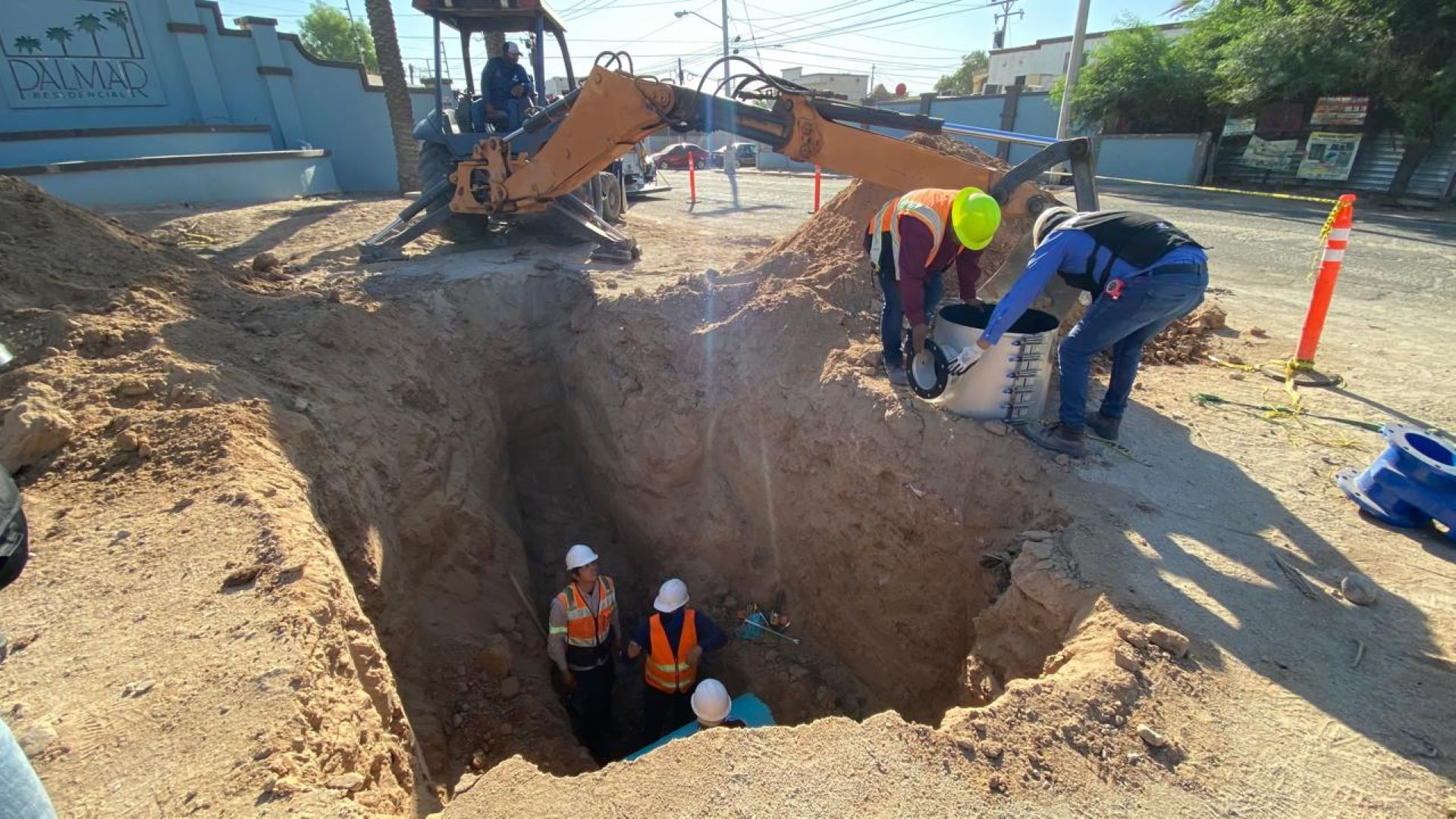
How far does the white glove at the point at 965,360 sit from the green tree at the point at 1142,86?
1947cm

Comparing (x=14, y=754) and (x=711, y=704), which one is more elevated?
(x=14, y=754)

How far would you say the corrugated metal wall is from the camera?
47.9 feet

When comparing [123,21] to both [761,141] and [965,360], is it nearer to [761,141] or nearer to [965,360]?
[761,141]

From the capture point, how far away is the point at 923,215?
390 cm

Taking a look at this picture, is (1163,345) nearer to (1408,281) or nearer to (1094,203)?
(1094,203)

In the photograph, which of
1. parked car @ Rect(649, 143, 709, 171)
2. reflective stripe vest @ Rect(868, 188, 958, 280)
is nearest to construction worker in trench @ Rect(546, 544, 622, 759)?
reflective stripe vest @ Rect(868, 188, 958, 280)

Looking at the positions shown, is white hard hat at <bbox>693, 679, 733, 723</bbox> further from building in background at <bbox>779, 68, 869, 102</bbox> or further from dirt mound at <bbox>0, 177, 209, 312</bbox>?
building in background at <bbox>779, 68, 869, 102</bbox>

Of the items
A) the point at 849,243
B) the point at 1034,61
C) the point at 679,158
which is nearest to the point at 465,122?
the point at 849,243

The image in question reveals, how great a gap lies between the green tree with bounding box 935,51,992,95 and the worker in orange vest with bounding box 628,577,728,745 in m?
60.1

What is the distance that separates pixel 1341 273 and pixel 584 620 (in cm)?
947

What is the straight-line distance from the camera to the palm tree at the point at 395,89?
12148 mm

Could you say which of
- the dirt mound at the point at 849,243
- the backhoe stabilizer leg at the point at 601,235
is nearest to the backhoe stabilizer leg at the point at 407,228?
the backhoe stabilizer leg at the point at 601,235

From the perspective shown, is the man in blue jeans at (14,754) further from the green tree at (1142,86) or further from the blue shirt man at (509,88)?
the green tree at (1142,86)

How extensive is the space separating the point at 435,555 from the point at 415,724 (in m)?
1.23
